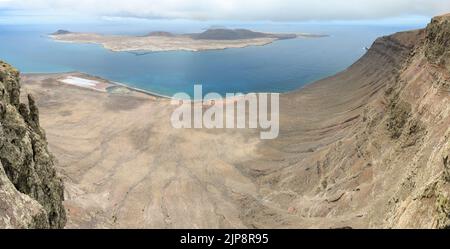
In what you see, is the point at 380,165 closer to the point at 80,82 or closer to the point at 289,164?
the point at 289,164

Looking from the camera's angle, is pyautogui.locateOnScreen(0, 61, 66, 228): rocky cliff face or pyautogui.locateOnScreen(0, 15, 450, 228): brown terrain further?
pyautogui.locateOnScreen(0, 15, 450, 228): brown terrain

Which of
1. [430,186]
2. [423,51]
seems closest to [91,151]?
[423,51]

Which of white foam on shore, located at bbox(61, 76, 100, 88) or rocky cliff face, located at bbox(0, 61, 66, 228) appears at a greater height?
rocky cliff face, located at bbox(0, 61, 66, 228)

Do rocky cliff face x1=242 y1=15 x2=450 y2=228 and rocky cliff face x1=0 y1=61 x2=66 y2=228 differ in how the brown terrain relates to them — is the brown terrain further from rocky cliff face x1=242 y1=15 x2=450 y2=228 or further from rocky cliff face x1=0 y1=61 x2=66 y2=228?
rocky cliff face x1=0 y1=61 x2=66 y2=228

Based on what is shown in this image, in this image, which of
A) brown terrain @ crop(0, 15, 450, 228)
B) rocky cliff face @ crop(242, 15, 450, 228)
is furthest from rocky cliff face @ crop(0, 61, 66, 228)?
rocky cliff face @ crop(242, 15, 450, 228)

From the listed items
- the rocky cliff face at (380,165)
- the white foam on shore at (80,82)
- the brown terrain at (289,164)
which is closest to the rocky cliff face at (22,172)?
the brown terrain at (289,164)

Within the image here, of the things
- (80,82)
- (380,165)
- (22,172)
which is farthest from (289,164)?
(80,82)
